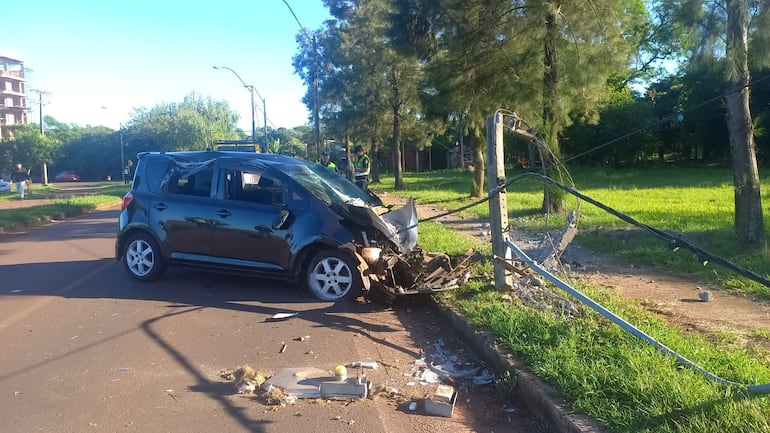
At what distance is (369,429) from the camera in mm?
3951

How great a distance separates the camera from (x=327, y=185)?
8047mm

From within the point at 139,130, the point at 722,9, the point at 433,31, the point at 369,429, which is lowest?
the point at 369,429

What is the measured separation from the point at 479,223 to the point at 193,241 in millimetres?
8143

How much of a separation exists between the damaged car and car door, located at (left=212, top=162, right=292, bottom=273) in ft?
0.04

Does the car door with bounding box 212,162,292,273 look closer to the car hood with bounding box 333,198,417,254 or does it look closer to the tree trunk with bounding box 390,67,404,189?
the car hood with bounding box 333,198,417,254

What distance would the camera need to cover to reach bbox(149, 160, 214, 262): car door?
7.82 m

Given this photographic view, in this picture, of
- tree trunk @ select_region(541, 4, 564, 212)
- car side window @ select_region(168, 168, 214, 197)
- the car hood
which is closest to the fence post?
the car hood

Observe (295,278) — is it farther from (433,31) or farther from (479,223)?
(433,31)

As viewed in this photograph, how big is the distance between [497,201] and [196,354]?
3.54 m

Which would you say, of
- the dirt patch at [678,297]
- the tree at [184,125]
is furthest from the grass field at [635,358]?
the tree at [184,125]

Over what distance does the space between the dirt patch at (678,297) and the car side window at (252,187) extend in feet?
11.3

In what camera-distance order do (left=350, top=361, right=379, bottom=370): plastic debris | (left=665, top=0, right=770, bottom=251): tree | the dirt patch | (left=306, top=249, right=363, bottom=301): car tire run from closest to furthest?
(left=350, top=361, right=379, bottom=370): plastic debris → the dirt patch → (left=306, top=249, right=363, bottom=301): car tire → (left=665, top=0, right=770, bottom=251): tree

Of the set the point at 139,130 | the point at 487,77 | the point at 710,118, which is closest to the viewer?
the point at 487,77

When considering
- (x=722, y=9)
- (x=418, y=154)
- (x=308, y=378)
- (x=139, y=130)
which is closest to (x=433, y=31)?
(x=722, y=9)
